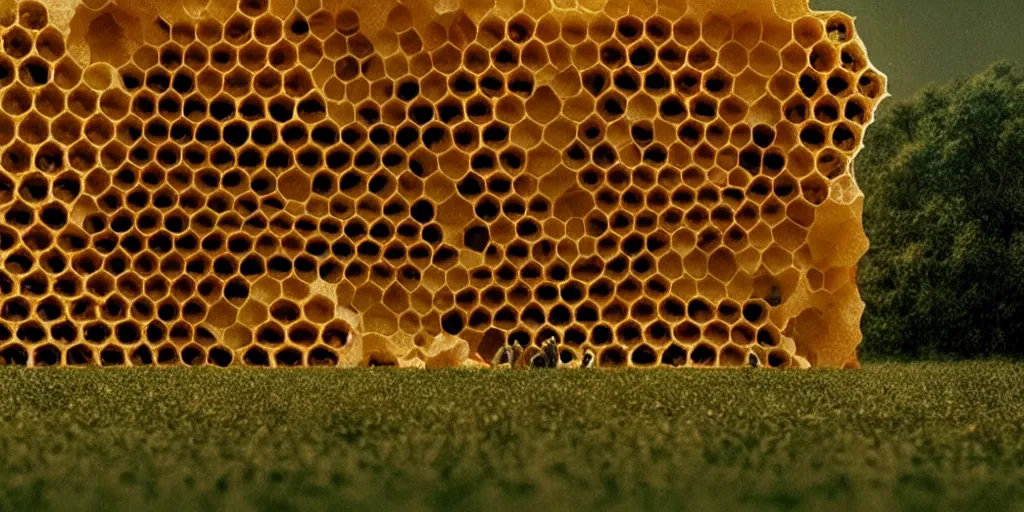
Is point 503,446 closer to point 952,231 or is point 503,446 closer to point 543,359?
point 543,359

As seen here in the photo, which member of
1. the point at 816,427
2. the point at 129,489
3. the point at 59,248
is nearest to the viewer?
the point at 129,489

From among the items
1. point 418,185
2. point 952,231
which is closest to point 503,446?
point 418,185

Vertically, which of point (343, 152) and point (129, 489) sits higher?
point (343, 152)

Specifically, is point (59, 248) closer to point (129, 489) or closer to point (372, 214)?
point (372, 214)

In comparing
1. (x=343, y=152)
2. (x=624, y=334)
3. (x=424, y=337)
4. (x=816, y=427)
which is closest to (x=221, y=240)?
(x=343, y=152)

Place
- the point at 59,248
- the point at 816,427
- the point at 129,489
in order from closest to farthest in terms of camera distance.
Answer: the point at 129,489 < the point at 816,427 < the point at 59,248

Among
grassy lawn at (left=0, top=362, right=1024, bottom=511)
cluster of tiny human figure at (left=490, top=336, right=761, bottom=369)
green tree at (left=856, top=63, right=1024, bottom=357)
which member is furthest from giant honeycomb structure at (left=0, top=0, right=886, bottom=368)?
green tree at (left=856, top=63, right=1024, bottom=357)
